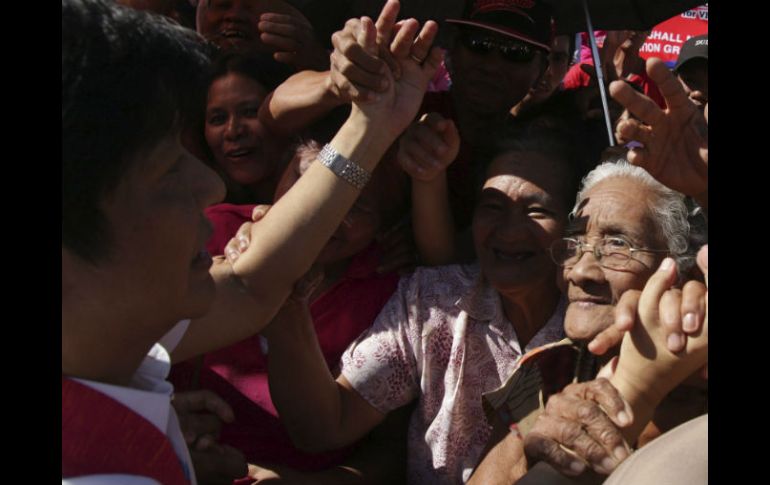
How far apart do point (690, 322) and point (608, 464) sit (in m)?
0.34

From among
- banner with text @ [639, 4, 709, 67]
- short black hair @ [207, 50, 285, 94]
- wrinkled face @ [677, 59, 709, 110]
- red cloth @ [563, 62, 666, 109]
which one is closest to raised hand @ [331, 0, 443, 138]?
short black hair @ [207, 50, 285, 94]

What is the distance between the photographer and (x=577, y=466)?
1920 millimetres

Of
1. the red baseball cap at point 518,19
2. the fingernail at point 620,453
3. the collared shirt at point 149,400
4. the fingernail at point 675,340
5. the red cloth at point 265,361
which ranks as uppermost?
the red baseball cap at point 518,19

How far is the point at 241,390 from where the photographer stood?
9.39 feet

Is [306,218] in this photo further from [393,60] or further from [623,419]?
[623,419]

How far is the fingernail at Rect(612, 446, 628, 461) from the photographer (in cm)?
184

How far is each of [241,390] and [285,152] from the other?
2.54ft

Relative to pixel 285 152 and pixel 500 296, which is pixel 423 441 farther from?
pixel 285 152

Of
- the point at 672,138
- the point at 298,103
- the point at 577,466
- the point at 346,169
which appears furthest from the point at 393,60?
the point at 577,466

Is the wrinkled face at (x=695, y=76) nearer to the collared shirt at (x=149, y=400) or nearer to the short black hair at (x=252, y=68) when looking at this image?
the short black hair at (x=252, y=68)

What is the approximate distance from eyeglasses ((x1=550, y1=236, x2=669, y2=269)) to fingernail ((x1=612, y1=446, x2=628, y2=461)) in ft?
2.52

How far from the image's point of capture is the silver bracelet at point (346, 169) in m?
2.31

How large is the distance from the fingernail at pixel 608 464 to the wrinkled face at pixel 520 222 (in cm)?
97

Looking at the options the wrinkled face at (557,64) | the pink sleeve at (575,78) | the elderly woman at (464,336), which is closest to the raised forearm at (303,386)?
the elderly woman at (464,336)
